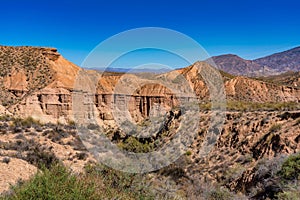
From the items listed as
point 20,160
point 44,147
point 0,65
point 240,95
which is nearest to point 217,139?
point 44,147

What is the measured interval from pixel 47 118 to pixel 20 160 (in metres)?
22.8

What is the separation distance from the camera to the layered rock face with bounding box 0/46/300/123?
1316 inches

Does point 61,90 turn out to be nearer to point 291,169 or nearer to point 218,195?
point 218,195

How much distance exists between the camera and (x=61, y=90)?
115ft

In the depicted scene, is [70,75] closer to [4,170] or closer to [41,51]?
[41,51]

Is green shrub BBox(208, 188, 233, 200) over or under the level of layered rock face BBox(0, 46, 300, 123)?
under

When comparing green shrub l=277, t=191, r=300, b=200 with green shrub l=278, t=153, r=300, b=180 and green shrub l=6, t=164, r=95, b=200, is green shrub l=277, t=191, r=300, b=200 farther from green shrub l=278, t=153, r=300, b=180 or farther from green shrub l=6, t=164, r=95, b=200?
green shrub l=6, t=164, r=95, b=200

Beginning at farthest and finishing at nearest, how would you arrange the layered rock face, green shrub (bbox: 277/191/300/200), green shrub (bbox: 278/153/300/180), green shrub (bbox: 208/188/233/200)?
the layered rock face
green shrub (bbox: 208/188/233/200)
green shrub (bbox: 278/153/300/180)
green shrub (bbox: 277/191/300/200)

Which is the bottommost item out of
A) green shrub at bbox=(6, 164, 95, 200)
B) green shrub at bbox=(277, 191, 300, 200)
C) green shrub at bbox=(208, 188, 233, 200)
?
green shrub at bbox=(208, 188, 233, 200)

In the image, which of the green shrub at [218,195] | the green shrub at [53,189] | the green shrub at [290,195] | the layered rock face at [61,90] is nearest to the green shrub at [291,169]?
the green shrub at [290,195]

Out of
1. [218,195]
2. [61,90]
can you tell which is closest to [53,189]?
[218,195]

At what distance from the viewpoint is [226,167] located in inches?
613

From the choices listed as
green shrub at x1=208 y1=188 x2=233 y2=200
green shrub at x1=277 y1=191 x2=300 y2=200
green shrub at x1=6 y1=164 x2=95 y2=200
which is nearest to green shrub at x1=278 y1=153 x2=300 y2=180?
green shrub at x1=277 y1=191 x2=300 y2=200

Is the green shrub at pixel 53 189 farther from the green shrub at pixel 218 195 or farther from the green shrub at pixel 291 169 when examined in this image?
the green shrub at pixel 291 169
